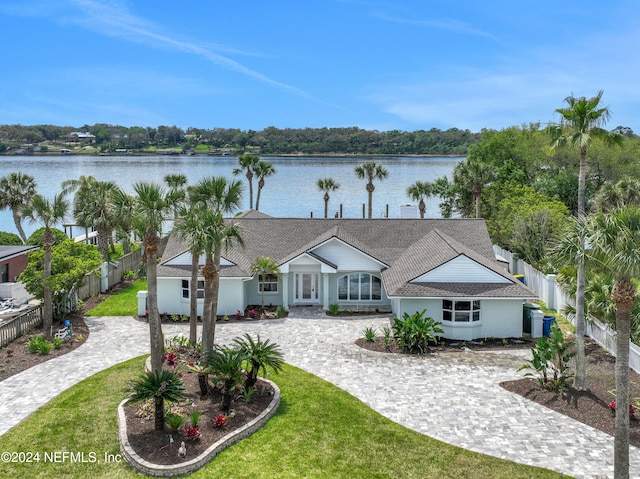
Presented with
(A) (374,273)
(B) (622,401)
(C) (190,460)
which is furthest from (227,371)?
(A) (374,273)

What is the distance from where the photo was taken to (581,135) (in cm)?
1695

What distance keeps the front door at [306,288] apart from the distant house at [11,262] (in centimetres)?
1606

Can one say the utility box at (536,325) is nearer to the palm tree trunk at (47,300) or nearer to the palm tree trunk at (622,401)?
the palm tree trunk at (622,401)

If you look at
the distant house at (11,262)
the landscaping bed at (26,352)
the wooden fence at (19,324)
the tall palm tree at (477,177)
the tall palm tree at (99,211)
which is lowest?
the landscaping bed at (26,352)

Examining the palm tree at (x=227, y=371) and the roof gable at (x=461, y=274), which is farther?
the roof gable at (x=461, y=274)

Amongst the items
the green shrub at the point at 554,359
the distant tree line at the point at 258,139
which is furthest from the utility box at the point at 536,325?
the distant tree line at the point at 258,139

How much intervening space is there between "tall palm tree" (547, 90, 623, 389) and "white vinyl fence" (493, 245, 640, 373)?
292cm

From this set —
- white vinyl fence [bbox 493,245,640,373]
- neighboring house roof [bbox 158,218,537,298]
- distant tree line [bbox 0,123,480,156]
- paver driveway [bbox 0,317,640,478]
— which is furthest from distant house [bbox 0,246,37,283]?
distant tree line [bbox 0,123,480,156]

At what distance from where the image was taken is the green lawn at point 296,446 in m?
13.2

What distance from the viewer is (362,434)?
598 inches

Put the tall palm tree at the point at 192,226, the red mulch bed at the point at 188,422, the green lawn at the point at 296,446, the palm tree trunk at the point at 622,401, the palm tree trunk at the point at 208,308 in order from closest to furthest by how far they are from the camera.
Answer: the palm tree trunk at the point at 622,401, the green lawn at the point at 296,446, the red mulch bed at the point at 188,422, the tall palm tree at the point at 192,226, the palm tree trunk at the point at 208,308

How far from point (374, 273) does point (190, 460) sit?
17557 mm

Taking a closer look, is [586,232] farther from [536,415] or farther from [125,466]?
[125,466]

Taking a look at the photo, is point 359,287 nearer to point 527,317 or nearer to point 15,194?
point 527,317
